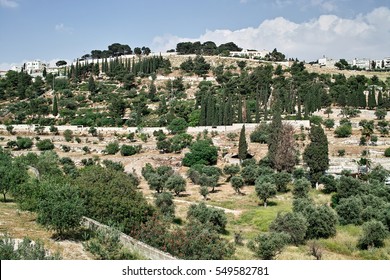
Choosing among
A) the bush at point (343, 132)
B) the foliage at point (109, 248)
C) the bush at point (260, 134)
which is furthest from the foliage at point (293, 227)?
the bush at point (343, 132)

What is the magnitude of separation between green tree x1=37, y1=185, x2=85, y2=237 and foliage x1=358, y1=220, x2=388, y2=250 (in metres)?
15.6

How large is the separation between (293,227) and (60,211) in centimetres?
1344

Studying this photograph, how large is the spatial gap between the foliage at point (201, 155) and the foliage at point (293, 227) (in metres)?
23.8

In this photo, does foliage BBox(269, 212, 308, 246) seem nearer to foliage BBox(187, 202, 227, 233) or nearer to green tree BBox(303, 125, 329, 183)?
foliage BBox(187, 202, 227, 233)

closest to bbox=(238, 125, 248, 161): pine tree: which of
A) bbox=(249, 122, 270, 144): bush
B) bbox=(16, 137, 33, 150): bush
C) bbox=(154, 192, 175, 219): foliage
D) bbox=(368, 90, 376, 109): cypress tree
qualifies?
bbox=(249, 122, 270, 144): bush

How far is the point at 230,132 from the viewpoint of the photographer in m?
59.0

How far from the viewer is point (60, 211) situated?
19.1 m

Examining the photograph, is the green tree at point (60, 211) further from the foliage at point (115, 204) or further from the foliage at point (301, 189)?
the foliage at point (301, 189)

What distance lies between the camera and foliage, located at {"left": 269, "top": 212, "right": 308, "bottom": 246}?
24938 mm

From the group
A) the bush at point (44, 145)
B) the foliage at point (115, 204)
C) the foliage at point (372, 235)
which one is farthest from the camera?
the bush at point (44, 145)

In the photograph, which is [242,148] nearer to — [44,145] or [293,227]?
[293,227]

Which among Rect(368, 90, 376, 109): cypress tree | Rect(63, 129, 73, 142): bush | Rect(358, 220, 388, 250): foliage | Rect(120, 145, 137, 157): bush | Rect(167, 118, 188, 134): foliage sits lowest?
Rect(358, 220, 388, 250): foliage

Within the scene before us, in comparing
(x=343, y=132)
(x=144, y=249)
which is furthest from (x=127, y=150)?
(x=144, y=249)

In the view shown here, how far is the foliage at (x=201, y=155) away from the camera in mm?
49250
